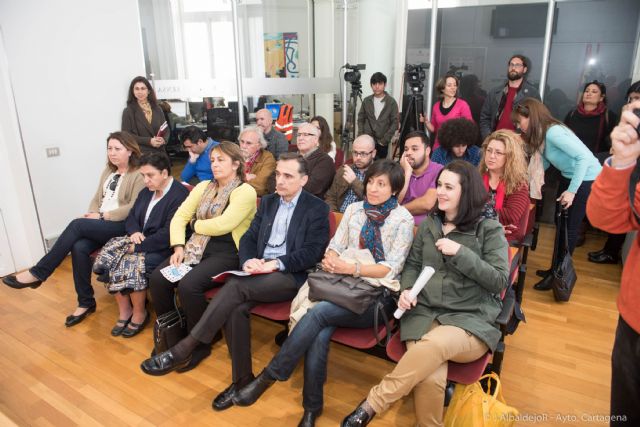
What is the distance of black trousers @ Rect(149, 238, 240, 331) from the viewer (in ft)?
8.66

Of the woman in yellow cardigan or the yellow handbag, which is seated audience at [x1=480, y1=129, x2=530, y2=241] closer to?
the yellow handbag

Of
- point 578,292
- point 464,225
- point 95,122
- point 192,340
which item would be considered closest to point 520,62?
point 578,292

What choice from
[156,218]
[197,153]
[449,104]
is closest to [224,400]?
[156,218]

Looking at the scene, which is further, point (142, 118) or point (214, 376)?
point (142, 118)

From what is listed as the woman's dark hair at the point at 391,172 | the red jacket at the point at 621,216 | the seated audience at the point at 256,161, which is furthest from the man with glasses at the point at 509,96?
the red jacket at the point at 621,216

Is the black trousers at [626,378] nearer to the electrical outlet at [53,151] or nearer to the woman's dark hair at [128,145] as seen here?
the woman's dark hair at [128,145]

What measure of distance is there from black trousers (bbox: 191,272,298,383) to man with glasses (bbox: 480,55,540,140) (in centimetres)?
311

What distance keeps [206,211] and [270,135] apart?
165 cm

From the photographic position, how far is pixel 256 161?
3.91 metres

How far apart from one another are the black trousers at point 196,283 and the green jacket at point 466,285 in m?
1.22

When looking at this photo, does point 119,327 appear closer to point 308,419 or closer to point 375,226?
point 308,419

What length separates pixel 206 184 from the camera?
3070 millimetres

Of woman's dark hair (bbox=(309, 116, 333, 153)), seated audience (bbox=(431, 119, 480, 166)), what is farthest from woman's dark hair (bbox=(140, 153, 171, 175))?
seated audience (bbox=(431, 119, 480, 166))

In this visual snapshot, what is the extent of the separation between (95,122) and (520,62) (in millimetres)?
4234
